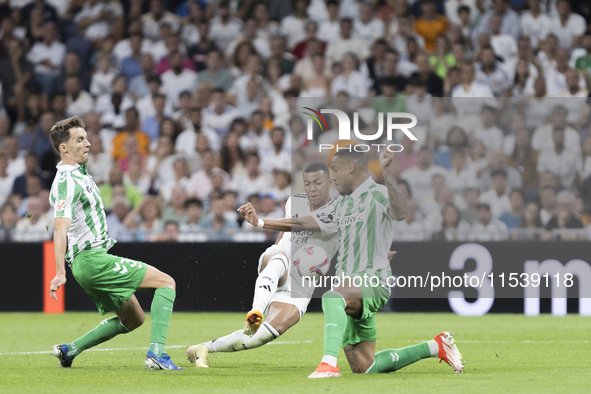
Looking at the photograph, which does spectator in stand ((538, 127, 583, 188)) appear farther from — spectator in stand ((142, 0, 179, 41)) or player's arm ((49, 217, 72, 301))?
player's arm ((49, 217, 72, 301))

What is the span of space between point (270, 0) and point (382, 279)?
12.4m

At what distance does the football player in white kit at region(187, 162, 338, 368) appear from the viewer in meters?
7.27

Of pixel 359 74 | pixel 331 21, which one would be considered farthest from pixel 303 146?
pixel 331 21

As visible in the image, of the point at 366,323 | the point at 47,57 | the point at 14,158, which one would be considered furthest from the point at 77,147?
the point at 47,57

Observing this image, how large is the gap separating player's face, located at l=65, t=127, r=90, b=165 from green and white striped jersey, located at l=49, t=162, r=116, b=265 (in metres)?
0.07

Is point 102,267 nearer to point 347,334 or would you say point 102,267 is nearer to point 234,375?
point 234,375

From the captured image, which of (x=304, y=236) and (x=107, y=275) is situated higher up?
(x=304, y=236)

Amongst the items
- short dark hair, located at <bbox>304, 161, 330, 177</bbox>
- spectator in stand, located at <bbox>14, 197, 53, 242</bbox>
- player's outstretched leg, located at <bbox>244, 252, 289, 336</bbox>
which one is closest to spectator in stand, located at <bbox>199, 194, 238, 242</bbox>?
spectator in stand, located at <bbox>14, 197, 53, 242</bbox>

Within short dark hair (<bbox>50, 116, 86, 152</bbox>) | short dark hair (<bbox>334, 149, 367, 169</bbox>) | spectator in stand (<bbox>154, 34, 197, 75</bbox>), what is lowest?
short dark hair (<bbox>334, 149, 367, 169</bbox>)

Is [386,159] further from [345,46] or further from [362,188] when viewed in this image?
[345,46]

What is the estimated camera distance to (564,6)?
54.0 ft

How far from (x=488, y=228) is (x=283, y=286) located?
6.21 meters

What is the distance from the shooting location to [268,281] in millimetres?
7438

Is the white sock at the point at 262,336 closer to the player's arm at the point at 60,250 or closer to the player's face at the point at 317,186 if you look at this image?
the player's face at the point at 317,186
